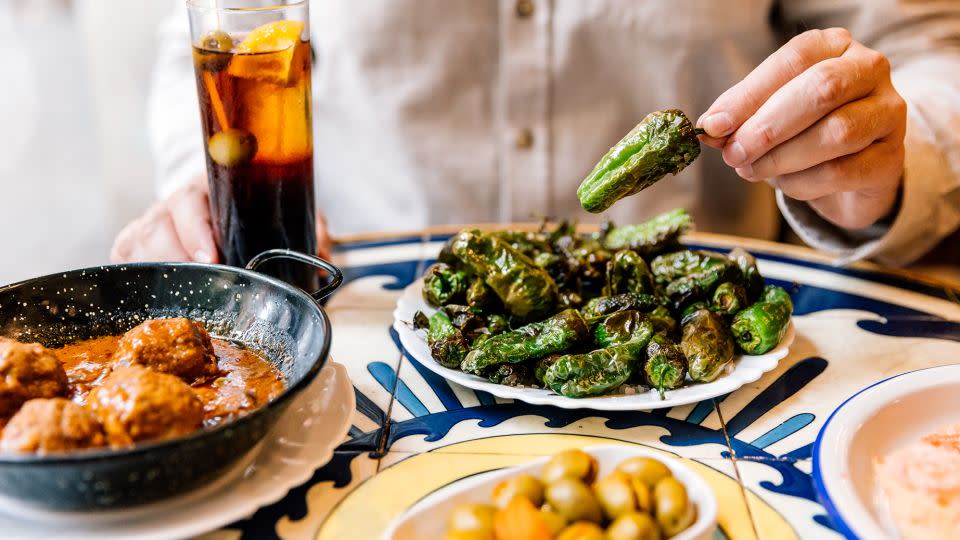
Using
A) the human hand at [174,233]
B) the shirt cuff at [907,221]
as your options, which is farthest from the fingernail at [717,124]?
the human hand at [174,233]

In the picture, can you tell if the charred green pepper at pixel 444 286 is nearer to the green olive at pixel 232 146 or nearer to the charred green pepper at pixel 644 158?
the charred green pepper at pixel 644 158

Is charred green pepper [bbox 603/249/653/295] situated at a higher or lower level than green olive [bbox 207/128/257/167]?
lower

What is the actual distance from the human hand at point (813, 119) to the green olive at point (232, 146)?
3.17 feet

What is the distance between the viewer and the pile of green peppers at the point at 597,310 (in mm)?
1475

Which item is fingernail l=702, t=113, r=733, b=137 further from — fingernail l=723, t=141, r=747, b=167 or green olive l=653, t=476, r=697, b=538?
green olive l=653, t=476, r=697, b=538

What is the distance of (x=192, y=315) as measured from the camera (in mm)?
1544

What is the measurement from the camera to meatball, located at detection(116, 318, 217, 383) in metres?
1.32

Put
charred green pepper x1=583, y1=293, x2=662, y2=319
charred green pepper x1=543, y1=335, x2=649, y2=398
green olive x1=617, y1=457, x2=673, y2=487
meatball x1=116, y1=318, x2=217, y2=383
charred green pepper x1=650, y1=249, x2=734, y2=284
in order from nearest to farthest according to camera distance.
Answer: green olive x1=617, y1=457, x2=673, y2=487, meatball x1=116, y1=318, x2=217, y2=383, charred green pepper x1=543, y1=335, x2=649, y2=398, charred green pepper x1=583, y1=293, x2=662, y2=319, charred green pepper x1=650, y1=249, x2=734, y2=284

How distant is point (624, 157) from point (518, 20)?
1193 mm

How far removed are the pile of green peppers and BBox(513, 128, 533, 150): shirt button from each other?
2.57 ft

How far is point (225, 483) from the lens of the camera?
1.15 m

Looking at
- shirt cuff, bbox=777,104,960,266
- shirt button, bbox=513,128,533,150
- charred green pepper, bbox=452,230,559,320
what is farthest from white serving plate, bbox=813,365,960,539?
shirt button, bbox=513,128,533,150

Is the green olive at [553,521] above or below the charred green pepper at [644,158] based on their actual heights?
below

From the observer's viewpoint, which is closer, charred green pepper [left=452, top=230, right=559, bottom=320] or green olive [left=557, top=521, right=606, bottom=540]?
green olive [left=557, top=521, right=606, bottom=540]
